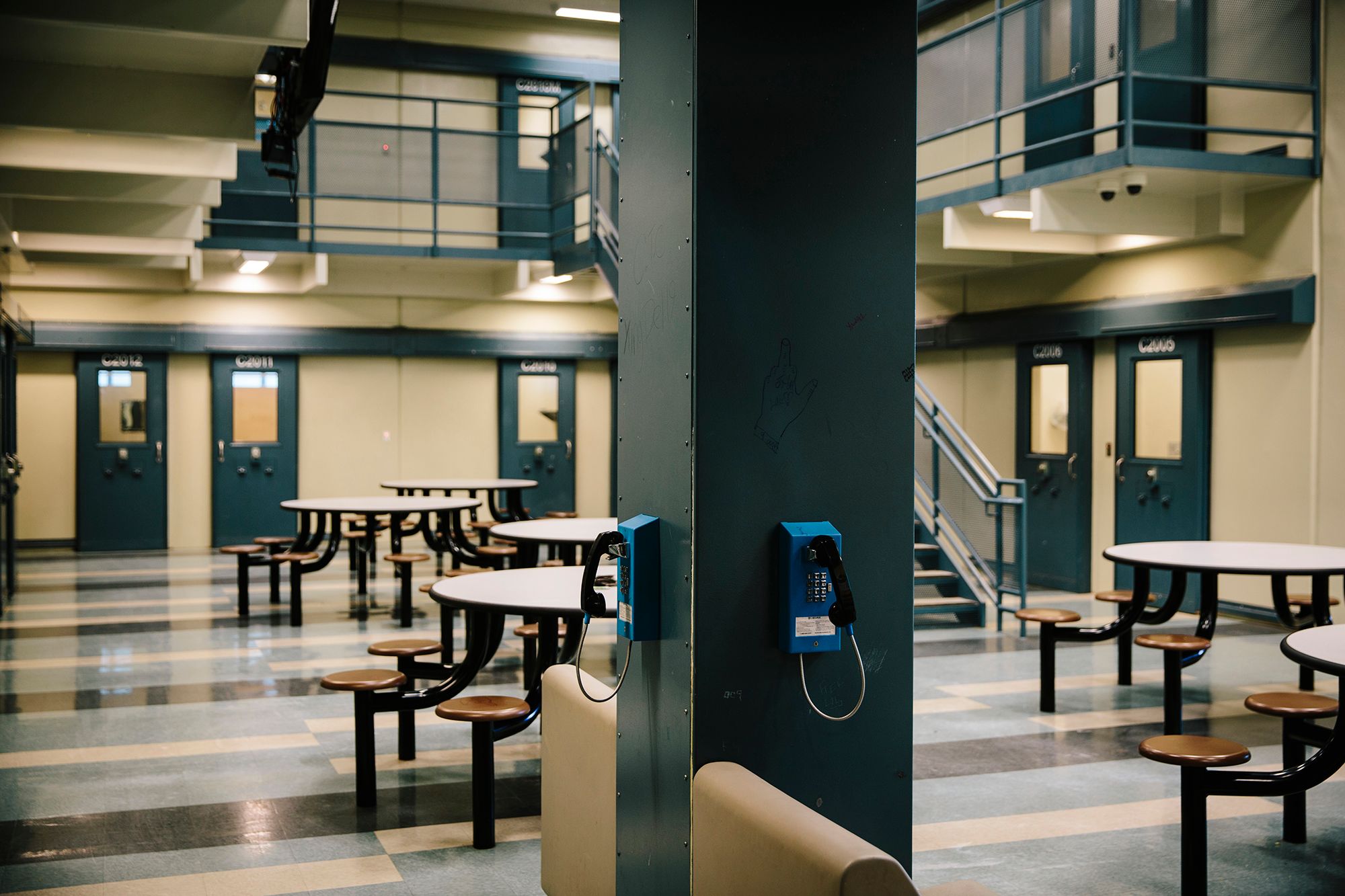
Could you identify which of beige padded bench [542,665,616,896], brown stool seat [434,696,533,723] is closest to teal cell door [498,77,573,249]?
brown stool seat [434,696,533,723]

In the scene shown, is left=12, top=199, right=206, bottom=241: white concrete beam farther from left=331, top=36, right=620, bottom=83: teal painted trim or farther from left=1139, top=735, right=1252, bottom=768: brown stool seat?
left=1139, top=735, right=1252, bottom=768: brown stool seat

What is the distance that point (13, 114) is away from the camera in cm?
615

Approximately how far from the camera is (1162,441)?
9.79m

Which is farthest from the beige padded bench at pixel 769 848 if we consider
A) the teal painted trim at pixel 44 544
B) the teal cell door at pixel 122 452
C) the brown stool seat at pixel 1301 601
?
the teal painted trim at pixel 44 544

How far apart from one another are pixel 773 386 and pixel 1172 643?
3992mm

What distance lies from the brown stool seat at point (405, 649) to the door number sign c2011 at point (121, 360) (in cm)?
937

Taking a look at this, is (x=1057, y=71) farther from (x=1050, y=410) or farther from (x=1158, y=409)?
(x=1050, y=410)

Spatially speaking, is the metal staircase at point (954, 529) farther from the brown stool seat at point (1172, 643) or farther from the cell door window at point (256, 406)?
the cell door window at point (256, 406)

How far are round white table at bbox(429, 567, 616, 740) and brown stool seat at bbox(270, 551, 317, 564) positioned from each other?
382 cm

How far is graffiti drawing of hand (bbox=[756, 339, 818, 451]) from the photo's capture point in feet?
8.57

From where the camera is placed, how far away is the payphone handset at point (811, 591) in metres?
2.56

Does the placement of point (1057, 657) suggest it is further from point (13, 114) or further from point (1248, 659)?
point (13, 114)

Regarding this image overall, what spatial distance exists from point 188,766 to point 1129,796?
405cm

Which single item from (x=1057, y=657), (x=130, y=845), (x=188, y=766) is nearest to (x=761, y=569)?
(x=130, y=845)
